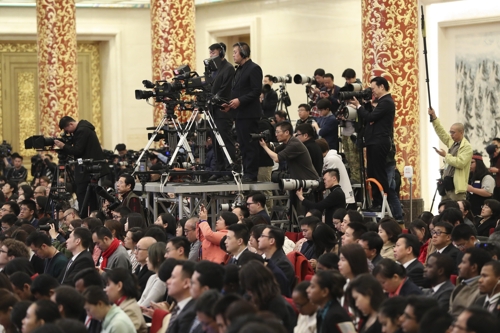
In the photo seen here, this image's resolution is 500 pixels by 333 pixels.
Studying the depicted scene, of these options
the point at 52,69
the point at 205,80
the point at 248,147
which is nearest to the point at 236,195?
the point at 248,147

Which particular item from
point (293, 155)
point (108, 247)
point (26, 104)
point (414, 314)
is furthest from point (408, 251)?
point (26, 104)

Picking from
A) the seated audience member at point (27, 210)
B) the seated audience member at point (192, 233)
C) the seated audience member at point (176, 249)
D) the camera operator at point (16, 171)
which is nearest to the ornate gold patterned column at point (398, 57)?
the seated audience member at point (192, 233)

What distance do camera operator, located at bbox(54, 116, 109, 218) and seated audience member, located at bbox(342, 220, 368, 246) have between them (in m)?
4.97

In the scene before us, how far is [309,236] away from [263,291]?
3.17 metres

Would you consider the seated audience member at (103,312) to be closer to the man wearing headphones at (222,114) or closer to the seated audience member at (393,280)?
the seated audience member at (393,280)

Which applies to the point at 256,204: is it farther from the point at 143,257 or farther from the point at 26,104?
the point at 26,104

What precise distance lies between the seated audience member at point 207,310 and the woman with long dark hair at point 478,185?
22.6 ft

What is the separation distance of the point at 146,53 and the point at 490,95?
922cm

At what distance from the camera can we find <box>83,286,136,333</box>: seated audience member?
6066mm

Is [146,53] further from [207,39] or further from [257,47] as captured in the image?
[257,47]

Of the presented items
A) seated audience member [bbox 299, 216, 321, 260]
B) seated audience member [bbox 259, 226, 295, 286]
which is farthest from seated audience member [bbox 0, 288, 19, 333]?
seated audience member [bbox 299, 216, 321, 260]

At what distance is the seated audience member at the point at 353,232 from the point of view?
8.27 meters

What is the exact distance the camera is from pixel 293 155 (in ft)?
35.6

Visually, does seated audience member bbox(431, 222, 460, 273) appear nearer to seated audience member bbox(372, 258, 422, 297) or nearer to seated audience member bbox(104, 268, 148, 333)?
seated audience member bbox(372, 258, 422, 297)
